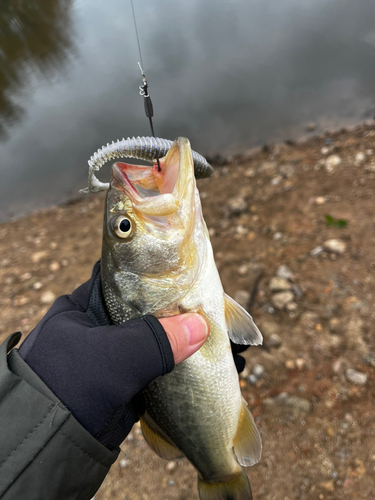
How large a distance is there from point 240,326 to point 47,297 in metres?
4.02

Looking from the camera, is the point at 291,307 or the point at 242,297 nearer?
the point at 291,307

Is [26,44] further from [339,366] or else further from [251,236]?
[339,366]

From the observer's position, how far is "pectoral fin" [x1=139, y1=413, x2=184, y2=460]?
2.18 meters

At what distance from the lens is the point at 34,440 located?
145cm

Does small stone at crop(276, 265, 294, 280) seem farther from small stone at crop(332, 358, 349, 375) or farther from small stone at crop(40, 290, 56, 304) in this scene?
small stone at crop(40, 290, 56, 304)

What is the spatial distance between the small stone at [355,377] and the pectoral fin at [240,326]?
1.52 metres

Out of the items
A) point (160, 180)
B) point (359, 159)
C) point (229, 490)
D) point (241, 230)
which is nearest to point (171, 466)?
point (229, 490)

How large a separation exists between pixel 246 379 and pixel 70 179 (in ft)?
25.2

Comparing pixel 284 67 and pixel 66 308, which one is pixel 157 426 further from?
pixel 284 67

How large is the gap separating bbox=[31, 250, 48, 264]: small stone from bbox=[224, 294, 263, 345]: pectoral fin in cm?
489

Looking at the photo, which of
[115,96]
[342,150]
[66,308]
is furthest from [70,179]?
[66,308]

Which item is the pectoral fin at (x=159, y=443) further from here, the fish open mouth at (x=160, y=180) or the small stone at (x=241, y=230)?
the small stone at (x=241, y=230)

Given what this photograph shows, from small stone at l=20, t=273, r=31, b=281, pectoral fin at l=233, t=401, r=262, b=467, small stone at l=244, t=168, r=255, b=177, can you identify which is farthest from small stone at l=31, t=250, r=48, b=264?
pectoral fin at l=233, t=401, r=262, b=467

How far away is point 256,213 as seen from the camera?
494 centimetres
